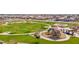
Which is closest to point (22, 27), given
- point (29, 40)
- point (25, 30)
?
point (25, 30)

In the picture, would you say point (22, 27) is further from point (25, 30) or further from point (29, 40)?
point (29, 40)

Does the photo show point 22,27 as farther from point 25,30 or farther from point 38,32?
point 38,32

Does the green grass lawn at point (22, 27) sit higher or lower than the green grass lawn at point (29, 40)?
higher

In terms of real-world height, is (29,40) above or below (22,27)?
below

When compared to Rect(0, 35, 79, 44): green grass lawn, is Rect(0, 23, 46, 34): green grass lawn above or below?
above
